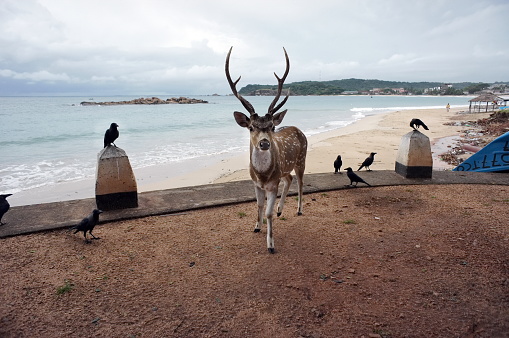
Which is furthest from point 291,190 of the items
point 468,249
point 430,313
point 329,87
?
point 329,87

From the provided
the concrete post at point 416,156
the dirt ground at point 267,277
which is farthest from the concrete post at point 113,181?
the concrete post at point 416,156

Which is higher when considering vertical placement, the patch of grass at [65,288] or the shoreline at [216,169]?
the patch of grass at [65,288]

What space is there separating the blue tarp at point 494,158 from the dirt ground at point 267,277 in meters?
4.16

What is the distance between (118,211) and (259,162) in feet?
10.2

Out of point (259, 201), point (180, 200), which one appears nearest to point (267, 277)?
point (259, 201)

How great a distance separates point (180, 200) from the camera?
6758 mm

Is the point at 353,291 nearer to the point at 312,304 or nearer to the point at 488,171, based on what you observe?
the point at 312,304

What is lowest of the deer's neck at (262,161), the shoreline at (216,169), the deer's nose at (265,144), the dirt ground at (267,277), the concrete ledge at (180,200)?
the shoreline at (216,169)

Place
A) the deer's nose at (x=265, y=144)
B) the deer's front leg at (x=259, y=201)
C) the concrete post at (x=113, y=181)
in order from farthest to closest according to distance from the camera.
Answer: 1. the concrete post at (x=113, y=181)
2. the deer's front leg at (x=259, y=201)
3. the deer's nose at (x=265, y=144)

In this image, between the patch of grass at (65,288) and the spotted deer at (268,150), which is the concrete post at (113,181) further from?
the spotted deer at (268,150)

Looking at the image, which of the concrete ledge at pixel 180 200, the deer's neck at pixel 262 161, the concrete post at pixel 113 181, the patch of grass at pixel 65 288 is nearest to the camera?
the patch of grass at pixel 65 288

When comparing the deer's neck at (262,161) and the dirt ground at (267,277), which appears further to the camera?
the deer's neck at (262,161)

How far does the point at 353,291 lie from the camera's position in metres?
3.70

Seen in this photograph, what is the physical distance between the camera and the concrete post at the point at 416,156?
314 inches
